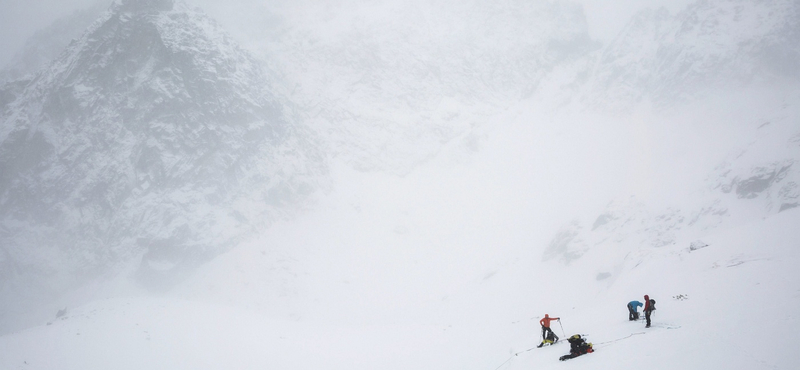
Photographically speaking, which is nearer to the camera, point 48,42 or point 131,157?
point 131,157

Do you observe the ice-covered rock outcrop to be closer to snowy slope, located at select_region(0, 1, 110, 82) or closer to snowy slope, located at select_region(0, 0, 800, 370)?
snowy slope, located at select_region(0, 0, 800, 370)

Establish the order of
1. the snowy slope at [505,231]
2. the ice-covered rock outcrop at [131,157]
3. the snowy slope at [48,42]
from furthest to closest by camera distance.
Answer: the snowy slope at [48,42] < the ice-covered rock outcrop at [131,157] < the snowy slope at [505,231]

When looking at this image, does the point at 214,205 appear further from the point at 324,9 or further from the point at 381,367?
the point at 324,9

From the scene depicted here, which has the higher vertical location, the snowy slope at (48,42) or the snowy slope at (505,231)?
the snowy slope at (48,42)

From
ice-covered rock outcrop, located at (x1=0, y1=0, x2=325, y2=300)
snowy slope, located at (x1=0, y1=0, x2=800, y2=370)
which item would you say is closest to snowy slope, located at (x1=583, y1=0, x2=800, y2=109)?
snowy slope, located at (x1=0, y1=0, x2=800, y2=370)

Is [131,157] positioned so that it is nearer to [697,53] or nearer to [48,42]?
[48,42]

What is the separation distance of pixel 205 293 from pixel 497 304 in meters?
31.9

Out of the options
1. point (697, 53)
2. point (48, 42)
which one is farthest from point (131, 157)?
point (697, 53)

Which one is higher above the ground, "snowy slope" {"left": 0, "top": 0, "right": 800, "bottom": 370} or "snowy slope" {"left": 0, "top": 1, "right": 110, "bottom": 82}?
"snowy slope" {"left": 0, "top": 1, "right": 110, "bottom": 82}

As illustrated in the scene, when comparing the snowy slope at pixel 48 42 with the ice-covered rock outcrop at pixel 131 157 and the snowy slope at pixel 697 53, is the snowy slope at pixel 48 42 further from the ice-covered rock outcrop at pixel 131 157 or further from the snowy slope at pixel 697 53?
the snowy slope at pixel 697 53

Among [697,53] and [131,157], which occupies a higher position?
[697,53]

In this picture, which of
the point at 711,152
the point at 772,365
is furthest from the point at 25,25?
the point at 711,152

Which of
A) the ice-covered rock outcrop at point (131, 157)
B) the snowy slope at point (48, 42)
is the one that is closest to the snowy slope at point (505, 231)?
the ice-covered rock outcrop at point (131, 157)

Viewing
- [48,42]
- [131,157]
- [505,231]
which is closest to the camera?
[131,157]
